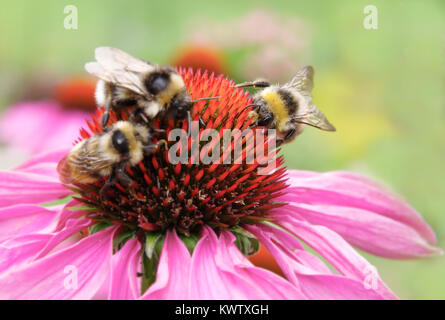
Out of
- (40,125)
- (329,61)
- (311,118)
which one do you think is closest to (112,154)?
(311,118)

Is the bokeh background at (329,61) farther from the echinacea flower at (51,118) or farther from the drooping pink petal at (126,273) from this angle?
the drooping pink petal at (126,273)

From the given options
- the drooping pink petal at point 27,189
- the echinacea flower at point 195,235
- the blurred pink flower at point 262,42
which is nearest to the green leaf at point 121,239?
the echinacea flower at point 195,235

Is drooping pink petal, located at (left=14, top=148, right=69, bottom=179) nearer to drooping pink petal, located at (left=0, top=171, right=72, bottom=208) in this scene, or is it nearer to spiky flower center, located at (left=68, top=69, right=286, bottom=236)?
drooping pink petal, located at (left=0, top=171, right=72, bottom=208)

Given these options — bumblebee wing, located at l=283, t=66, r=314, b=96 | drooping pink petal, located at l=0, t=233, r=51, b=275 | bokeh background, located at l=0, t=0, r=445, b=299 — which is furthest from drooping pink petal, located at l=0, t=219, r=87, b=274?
bokeh background, located at l=0, t=0, r=445, b=299

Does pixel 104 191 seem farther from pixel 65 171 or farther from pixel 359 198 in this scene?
pixel 359 198
